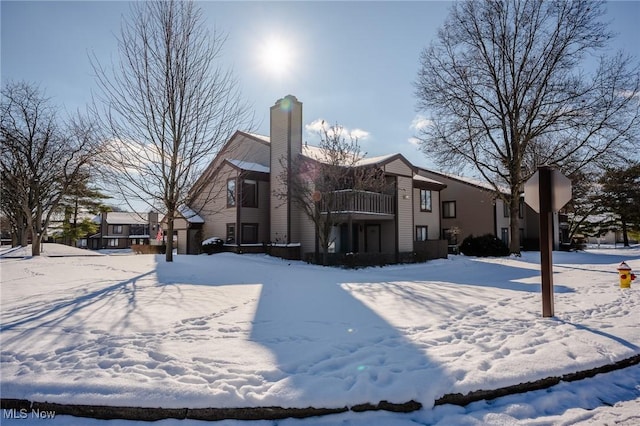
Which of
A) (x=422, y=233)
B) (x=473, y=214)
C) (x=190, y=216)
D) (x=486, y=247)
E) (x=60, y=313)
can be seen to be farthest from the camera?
(x=473, y=214)

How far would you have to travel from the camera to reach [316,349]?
473 centimetres

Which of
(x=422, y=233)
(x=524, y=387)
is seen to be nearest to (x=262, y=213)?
(x=422, y=233)

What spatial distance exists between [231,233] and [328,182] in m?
7.43

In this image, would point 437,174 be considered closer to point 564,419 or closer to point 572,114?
point 572,114

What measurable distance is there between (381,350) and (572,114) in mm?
24089

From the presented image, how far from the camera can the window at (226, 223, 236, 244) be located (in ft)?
70.9

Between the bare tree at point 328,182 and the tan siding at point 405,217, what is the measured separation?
2884 mm

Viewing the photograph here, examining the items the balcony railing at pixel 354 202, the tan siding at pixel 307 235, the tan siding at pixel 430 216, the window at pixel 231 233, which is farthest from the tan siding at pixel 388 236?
the window at pixel 231 233

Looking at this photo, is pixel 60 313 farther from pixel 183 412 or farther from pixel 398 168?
pixel 398 168

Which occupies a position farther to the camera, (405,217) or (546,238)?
(405,217)

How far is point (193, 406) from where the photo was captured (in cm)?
326

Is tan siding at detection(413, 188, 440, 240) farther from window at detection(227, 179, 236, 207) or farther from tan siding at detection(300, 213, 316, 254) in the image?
window at detection(227, 179, 236, 207)

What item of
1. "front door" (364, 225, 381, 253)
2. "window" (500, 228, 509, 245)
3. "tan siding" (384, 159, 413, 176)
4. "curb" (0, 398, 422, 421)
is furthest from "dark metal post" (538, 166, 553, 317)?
"window" (500, 228, 509, 245)

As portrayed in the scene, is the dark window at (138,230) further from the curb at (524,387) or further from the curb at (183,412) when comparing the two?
the curb at (524,387)
